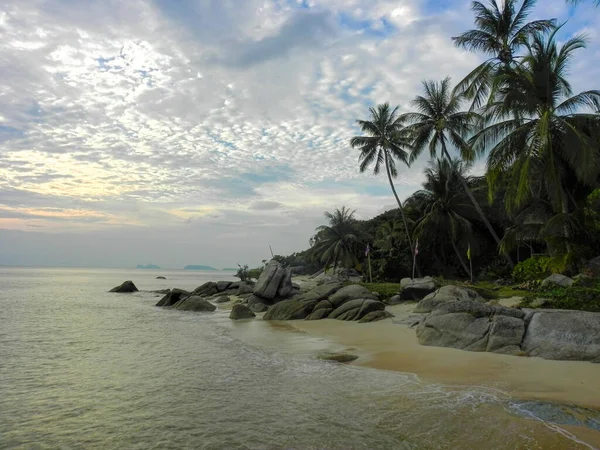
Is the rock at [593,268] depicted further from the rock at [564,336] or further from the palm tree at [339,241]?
the palm tree at [339,241]

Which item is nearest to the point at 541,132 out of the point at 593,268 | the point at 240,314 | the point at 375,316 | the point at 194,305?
the point at 593,268

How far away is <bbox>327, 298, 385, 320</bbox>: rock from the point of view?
17172 mm

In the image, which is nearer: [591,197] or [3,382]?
[3,382]

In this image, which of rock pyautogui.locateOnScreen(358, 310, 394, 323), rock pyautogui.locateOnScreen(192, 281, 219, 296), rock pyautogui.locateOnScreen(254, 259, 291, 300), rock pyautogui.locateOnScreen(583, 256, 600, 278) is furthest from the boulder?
rock pyautogui.locateOnScreen(583, 256, 600, 278)

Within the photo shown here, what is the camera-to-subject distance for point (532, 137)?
18688mm

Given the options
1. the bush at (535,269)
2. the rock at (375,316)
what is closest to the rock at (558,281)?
the bush at (535,269)

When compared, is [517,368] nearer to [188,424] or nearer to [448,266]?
[188,424]

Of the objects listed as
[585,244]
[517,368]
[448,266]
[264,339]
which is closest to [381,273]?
[448,266]

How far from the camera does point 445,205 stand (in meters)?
35.7

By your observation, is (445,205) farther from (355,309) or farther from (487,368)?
(487,368)

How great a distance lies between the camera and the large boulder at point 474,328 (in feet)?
32.3

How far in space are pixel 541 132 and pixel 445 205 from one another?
61.0ft

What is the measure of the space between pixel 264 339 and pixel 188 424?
7719 mm

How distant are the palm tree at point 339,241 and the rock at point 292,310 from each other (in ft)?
81.5
